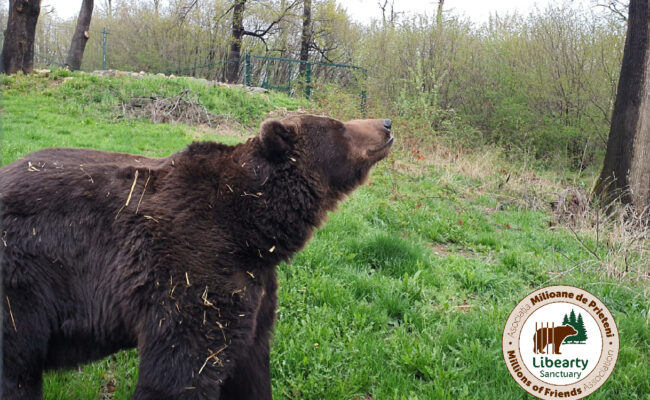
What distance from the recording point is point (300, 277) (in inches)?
168

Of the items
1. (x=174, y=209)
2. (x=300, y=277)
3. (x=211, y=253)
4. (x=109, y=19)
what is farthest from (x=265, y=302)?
(x=109, y=19)

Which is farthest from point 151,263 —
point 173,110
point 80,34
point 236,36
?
point 236,36

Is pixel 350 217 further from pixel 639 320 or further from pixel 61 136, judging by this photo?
pixel 61 136

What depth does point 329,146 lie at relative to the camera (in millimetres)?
3027

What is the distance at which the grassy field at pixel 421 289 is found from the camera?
3.09 metres

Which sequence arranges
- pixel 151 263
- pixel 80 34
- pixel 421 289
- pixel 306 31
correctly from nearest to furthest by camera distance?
pixel 151 263 < pixel 421 289 < pixel 80 34 < pixel 306 31

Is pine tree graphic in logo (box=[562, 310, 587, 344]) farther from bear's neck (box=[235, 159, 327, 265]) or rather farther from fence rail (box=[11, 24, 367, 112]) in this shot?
fence rail (box=[11, 24, 367, 112])

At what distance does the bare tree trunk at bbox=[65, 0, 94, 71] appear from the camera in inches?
725

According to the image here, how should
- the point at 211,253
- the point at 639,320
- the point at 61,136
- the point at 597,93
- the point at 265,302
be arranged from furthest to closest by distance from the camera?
1. the point at 597,93
2. the point at 61,136
3. the point at 639,320
4. the point at 265,302
5. the point at 211,253

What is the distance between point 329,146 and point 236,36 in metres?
23.7

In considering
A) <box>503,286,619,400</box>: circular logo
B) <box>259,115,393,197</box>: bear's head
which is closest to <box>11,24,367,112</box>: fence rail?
<box>259,115,393,197</box>: bear's head

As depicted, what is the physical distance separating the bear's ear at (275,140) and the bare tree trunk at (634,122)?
6.37 metres

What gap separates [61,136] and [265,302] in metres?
8.08

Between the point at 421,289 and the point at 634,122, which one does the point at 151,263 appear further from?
the point at 634,122
